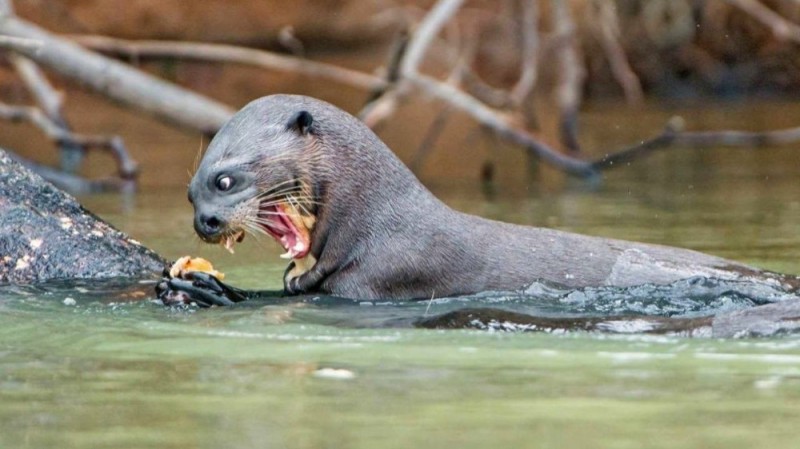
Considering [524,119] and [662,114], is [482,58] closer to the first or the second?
[662,114]

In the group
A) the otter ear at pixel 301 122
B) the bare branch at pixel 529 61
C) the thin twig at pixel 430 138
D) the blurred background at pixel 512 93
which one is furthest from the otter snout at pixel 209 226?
the bare branch at pixel 529 61

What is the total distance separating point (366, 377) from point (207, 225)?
152 cm

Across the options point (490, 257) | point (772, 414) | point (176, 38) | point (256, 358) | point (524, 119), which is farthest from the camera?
point (176, 38)

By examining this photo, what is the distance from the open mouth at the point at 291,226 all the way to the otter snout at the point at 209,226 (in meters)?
0.16

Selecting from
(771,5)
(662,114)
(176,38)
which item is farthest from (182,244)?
(771,5)

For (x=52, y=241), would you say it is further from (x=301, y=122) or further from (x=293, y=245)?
(x=301, y=122)

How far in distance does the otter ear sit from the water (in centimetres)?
62

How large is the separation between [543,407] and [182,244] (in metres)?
3.95

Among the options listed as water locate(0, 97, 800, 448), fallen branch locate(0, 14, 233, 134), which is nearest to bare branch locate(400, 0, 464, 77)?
fallen branch locate(0, 14, 233, 134)

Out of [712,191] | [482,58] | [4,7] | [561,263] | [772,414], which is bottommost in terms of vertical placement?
[772,414]

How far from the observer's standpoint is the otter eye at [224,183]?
4980 mm

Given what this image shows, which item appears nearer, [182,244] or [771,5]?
[182,244]

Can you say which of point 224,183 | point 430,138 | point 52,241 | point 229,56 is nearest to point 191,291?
point 224,183

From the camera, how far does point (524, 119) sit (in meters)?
10.2
